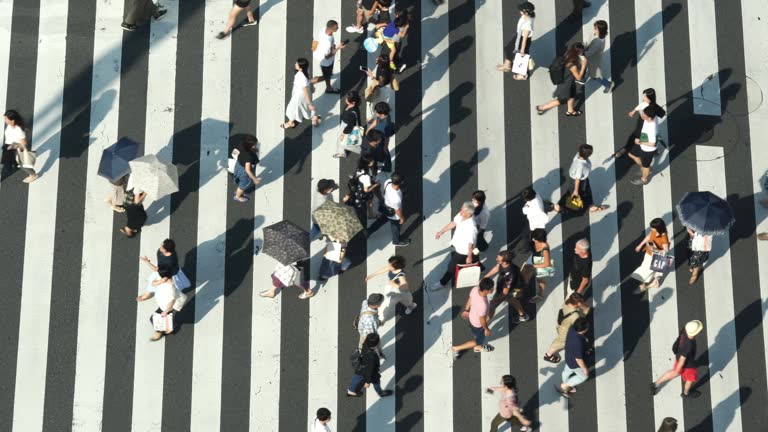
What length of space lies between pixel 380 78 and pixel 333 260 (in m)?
3.62

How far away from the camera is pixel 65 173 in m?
17.9

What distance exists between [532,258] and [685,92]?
5.38m

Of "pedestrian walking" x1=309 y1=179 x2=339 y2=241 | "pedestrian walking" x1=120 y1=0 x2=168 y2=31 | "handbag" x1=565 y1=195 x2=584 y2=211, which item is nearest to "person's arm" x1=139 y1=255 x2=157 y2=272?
"pedestrian walking" x1=309 y1=179 x2=339 y2=241

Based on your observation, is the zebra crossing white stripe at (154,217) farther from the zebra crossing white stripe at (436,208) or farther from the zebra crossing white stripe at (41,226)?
the zebra crossing white stripe at (436,208)

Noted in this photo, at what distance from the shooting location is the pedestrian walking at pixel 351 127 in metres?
17.1

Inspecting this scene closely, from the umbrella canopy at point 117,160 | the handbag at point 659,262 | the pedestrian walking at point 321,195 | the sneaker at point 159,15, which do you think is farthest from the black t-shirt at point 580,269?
the sneaker at point 159,15

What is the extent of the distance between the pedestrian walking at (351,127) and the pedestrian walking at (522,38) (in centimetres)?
334

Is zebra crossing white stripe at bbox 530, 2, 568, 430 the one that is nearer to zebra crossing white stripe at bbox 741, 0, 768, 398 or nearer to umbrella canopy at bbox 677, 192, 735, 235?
umbrella canopy at bbox 677, 192, 735, 235

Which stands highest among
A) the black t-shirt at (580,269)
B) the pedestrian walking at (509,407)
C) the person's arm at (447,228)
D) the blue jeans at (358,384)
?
the person's arm at (447,228)

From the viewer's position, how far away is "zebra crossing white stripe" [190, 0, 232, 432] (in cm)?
1662

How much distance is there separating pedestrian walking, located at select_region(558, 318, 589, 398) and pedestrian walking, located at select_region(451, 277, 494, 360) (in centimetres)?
141

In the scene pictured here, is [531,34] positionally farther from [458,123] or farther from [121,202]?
[121,202]

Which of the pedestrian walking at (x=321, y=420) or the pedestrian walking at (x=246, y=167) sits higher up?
the pedestrian walking at (x=246, y=167)

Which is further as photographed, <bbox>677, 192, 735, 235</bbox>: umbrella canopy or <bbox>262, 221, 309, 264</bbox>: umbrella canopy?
<bbox>677, 192, 735, 235</bbox>: umbrella canopy
